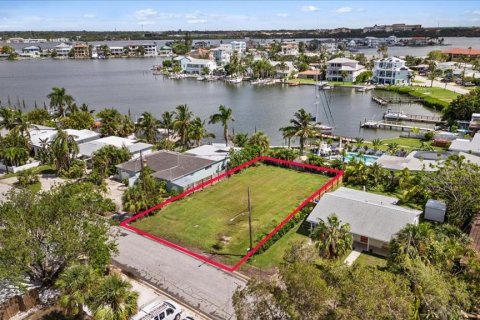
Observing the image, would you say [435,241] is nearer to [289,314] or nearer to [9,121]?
[289,314]

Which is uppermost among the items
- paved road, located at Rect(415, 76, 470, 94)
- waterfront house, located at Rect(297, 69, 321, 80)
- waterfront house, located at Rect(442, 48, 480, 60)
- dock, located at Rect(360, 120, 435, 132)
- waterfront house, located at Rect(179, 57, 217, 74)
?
waterfront house, located at Rect(442, 48, 480, 60)

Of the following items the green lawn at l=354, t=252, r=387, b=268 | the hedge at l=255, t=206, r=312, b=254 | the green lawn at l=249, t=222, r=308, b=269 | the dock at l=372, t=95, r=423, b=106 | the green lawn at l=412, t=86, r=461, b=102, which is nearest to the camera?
the green lawn at l=354, t=252, r=387, b=268

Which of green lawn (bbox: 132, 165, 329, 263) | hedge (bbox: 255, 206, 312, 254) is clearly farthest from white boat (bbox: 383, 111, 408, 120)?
hedge (bbox: 255, 206, 312, 254)

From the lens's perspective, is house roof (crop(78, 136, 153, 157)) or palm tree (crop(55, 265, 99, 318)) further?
house roof (crop(78, 136, 153, 157))

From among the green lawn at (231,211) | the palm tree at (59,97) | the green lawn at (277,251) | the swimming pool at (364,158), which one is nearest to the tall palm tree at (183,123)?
the green lawn at (231,211)

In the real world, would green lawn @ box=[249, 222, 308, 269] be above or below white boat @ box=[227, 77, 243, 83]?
below

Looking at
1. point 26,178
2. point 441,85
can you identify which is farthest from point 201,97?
point 26,178

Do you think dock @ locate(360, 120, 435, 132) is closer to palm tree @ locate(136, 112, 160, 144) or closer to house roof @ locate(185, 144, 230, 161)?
house roof @ locate(185, 144, 230, 161)
